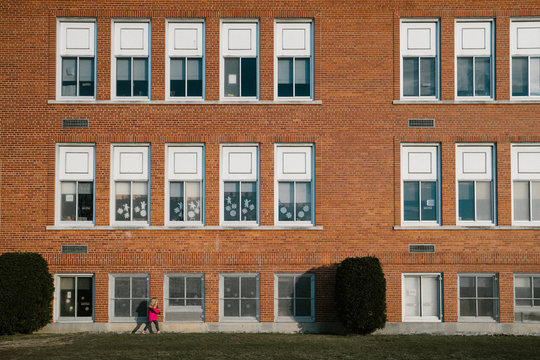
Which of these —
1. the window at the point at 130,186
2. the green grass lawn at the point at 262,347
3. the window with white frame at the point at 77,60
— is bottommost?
the green grass lawn at the point at 262,347

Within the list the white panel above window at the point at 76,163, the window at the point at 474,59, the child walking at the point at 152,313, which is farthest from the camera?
the window at the point at 474,59

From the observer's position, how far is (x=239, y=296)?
65.1 feet

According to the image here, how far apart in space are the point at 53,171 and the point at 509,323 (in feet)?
49.5

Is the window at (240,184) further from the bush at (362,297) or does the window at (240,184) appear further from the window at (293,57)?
the bush at (362,297)

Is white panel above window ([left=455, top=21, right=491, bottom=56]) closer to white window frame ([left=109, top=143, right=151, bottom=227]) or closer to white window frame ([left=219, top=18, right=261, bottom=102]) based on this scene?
white window frame ([left=219, top=18, right=261, bottom=102])

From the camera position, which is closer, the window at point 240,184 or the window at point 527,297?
the window at point 527,297

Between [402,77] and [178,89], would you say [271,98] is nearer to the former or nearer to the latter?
[178,89]

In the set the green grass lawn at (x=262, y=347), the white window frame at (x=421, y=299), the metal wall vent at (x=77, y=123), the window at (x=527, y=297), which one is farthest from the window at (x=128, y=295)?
the window at (x=527, y=297)

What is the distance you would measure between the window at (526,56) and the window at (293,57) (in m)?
6.56

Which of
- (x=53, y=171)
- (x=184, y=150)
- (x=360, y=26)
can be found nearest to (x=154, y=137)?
(x=184, y=150)

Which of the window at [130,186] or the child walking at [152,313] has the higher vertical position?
the window at [130,186]

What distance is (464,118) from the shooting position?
65.5ft

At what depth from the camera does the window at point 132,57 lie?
20.3m

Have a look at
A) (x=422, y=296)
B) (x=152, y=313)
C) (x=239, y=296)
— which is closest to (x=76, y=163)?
(x=152, y=313)
